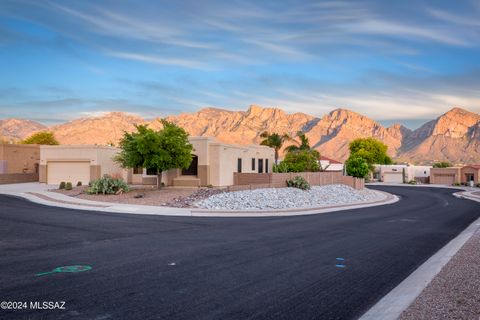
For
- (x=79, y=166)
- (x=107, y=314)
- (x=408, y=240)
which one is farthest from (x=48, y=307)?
(x=79, y=166)

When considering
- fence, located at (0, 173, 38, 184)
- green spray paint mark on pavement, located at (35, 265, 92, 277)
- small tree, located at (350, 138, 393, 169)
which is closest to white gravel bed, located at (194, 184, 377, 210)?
green spray paint mark on pavement, located at (35, 265, 92, 277)

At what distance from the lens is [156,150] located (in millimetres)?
35406

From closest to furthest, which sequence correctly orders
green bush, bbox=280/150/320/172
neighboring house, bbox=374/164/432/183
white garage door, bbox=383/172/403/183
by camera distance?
green bush, bbox=280/150/320/172, white garage door, bbox=383/172/403/183, neighboring house, bbox=374/164/432/183

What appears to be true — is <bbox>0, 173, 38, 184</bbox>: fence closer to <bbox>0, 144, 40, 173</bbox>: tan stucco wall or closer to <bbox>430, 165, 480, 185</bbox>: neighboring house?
<bbox>0, 144, 40, 173</bbox>: tan stucco wall

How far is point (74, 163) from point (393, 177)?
76.5 meters

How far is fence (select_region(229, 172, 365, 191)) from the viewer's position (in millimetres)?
38781

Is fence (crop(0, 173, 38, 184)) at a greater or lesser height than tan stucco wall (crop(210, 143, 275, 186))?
lesser

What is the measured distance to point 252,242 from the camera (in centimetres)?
1502

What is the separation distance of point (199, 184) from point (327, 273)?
31.2m

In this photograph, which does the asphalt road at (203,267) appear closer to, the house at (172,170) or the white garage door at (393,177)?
the house at (172,170)

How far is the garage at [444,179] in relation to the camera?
9569cm

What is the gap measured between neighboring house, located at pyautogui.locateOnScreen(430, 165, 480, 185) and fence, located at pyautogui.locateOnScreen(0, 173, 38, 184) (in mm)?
79869

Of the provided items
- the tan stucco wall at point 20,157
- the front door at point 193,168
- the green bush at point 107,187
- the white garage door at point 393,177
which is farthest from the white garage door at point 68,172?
the white garage door at point 393,177

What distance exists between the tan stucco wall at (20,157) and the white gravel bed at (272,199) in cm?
3306
